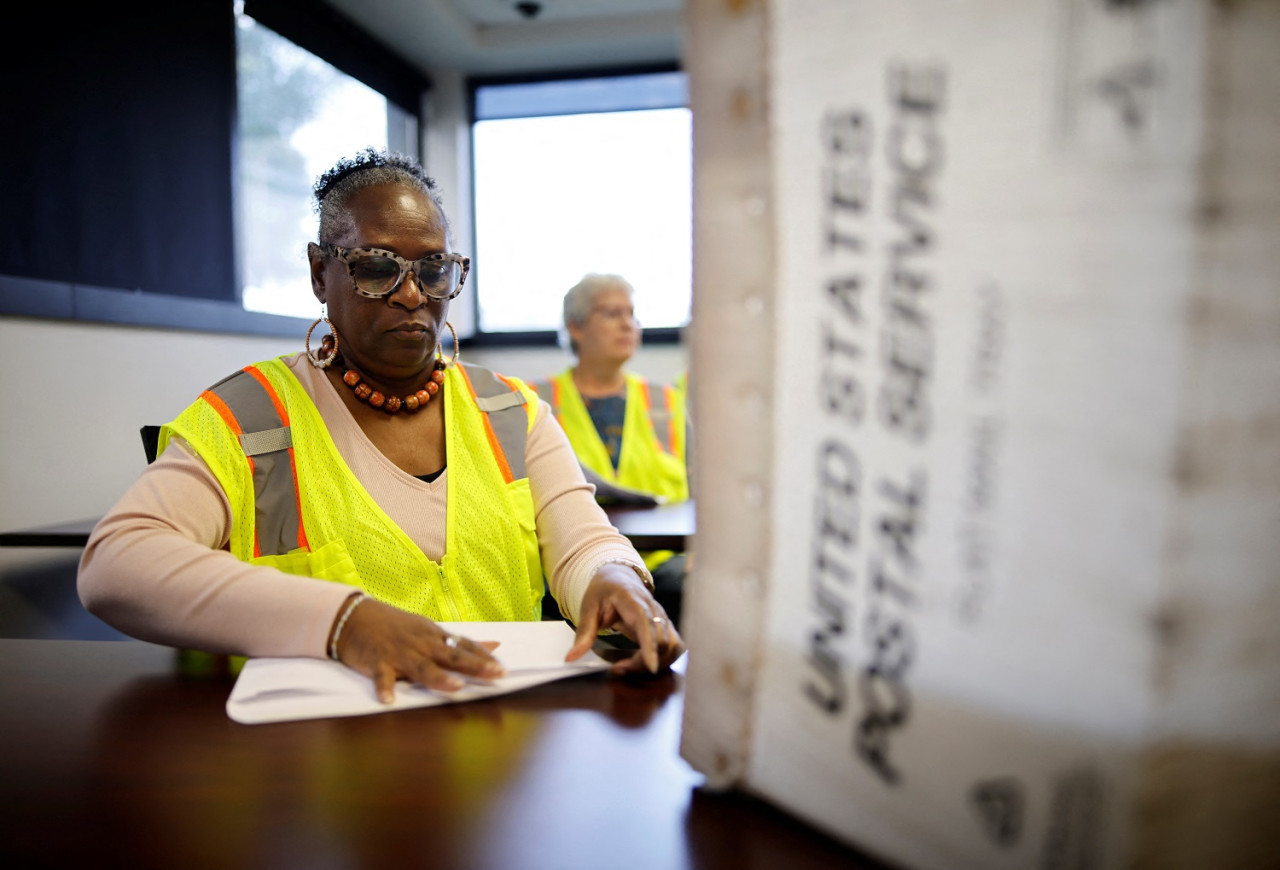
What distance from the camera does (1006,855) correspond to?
0.38 m

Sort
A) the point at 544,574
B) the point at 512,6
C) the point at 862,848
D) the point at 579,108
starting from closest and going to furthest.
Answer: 1. the point at 862,848
2. the point at 544,574
3. the point at 512,6
4. the point at 579,108

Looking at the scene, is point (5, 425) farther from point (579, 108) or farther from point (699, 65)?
point (579, 108)

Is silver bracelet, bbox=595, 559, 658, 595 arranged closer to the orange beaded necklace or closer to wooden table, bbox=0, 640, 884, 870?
wooden table, bbox=0, 640, 884, 870

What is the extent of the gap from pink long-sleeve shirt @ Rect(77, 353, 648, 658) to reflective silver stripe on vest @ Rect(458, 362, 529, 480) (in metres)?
0.04

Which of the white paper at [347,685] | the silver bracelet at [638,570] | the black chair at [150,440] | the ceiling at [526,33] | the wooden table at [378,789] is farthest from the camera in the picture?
the ceiling at [526,33]

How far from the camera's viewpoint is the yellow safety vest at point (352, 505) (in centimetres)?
125

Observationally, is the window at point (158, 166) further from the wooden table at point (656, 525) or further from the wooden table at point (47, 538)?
the wooden table at point (656, 525)

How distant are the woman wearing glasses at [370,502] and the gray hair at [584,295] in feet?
7.01

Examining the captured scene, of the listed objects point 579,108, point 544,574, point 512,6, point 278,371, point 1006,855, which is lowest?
point 544,574

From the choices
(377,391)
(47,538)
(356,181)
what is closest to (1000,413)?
(377,391)

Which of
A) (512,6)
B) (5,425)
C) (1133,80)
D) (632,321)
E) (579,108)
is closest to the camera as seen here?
(1133,80)

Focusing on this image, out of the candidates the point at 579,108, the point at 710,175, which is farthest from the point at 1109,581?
the point at 579,108

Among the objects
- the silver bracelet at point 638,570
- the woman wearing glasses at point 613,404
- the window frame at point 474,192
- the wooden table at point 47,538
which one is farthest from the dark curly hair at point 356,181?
the window frame at point 474,192

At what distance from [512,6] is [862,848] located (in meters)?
5.36
